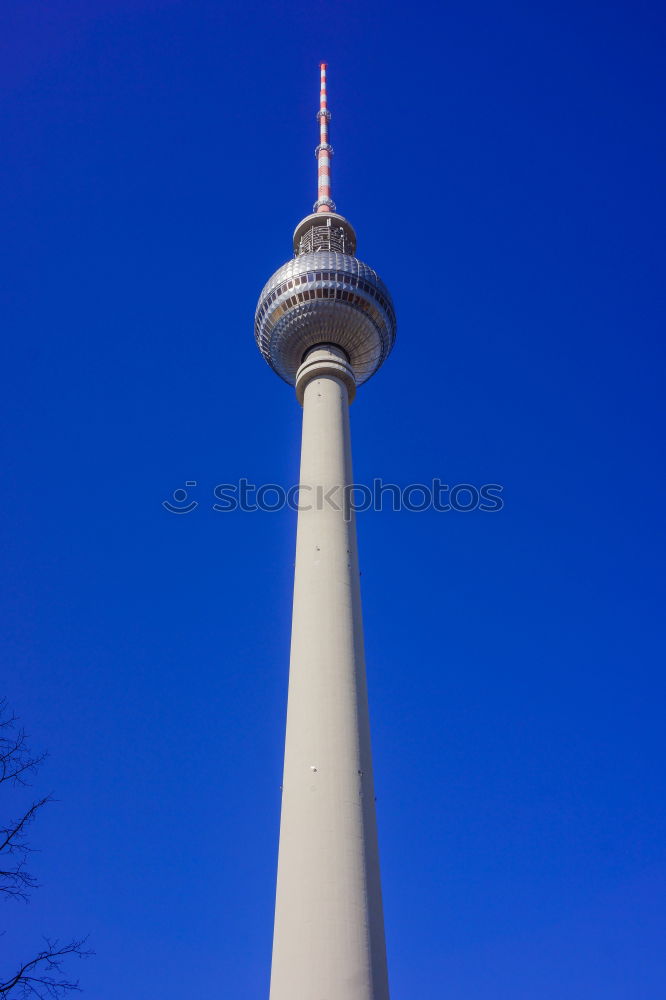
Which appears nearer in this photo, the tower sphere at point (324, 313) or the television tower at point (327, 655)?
the television tower at point (327, 655)

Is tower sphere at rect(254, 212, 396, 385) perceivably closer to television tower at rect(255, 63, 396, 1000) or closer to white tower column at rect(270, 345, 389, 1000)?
television tower at rect(255, 63, 396, 1000)

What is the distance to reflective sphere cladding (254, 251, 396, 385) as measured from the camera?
5200 centimetres

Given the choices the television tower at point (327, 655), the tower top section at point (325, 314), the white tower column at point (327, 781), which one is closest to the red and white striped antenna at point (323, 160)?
the television tower at point (327, 655)

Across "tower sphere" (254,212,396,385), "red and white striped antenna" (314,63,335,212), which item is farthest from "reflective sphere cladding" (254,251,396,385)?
"red and white striped antenna" (314,63,335,212)

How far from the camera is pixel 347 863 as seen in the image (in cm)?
3034

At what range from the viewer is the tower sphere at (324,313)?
52.0 m

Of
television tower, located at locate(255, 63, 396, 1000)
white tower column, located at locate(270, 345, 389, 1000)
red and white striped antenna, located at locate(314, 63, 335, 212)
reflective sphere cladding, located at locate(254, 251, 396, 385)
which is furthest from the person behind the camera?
red and white striped antenna, located at locate(314, 63, 335, 212)

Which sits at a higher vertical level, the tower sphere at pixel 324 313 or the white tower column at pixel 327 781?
the tower sphere at pixel 324 313

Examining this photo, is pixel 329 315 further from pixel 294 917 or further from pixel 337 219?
pixel 294 917

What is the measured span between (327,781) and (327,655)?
5.63 metres

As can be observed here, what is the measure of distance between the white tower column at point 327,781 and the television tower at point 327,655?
0.05 meters

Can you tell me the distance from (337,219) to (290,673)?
34.4 metres

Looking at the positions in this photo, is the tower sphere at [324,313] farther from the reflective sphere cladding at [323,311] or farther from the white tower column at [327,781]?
the white tower column at [327,781]

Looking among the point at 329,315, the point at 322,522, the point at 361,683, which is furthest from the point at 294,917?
the point at 329,315
